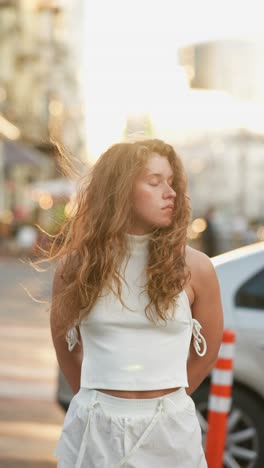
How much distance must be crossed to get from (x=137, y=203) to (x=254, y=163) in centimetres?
12655

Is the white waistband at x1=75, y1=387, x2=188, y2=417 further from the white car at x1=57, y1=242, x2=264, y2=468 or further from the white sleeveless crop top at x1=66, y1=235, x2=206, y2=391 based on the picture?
the white car at x1=57, y1=242, x2=264, y2=468

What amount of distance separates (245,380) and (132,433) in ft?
9.50

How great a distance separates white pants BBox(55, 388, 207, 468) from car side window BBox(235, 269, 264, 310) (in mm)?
2848

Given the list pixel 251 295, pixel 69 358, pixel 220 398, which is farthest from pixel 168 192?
pixel 251 295

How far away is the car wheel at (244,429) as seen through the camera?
535 cm

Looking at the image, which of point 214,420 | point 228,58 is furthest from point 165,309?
point 228,58

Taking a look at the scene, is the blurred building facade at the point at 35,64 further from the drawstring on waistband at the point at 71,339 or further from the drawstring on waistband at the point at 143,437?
the drawstring on waistband at the point at 143,437

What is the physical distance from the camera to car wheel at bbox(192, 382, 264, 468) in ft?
17.5

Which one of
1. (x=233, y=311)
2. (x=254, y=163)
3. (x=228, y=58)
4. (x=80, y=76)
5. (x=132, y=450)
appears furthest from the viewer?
(x=254, y=163)

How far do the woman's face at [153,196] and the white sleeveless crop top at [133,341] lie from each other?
0.07m

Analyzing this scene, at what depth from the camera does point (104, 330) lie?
2643 millimetres

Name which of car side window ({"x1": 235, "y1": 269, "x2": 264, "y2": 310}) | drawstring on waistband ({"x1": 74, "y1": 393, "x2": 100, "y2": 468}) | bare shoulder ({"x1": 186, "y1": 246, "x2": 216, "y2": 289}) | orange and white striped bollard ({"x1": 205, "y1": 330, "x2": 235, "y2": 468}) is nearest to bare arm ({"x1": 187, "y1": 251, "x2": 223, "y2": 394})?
bare shoulder ({"x1": 186, "y1": 246, "x2": 216, "y2": 289})

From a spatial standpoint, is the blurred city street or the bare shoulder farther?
the blurred city street

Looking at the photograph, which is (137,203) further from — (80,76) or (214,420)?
(80,76)
